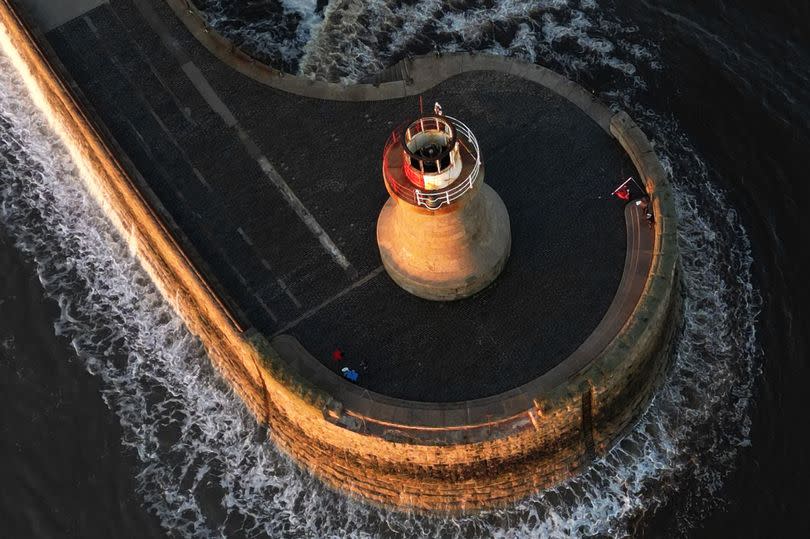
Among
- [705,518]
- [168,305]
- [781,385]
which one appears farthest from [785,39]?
[168,305]

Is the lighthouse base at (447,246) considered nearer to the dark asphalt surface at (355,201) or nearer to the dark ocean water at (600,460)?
the dark asphalt surface at (355,201)

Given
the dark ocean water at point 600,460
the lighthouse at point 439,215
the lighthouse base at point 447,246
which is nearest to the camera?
the lighthouse at point 439,215

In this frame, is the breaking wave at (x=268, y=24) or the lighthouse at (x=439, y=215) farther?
the breaking wave at (x=268, y=24)

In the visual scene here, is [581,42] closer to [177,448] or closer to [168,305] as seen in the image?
[168,305]

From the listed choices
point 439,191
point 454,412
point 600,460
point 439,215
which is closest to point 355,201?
point 439,215

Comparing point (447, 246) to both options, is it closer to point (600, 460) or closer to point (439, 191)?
point (439, 191)

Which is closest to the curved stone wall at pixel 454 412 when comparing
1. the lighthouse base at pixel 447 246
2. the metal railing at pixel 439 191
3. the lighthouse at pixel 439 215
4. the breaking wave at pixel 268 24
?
the lighthouse base at pixel 447 246

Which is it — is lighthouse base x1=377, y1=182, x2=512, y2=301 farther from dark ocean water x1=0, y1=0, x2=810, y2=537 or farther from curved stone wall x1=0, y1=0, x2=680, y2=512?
dark ocean water x1=0, y1=0, x2=810, y2=537

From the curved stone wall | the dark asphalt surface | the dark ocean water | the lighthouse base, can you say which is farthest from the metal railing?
the dark ocean water
